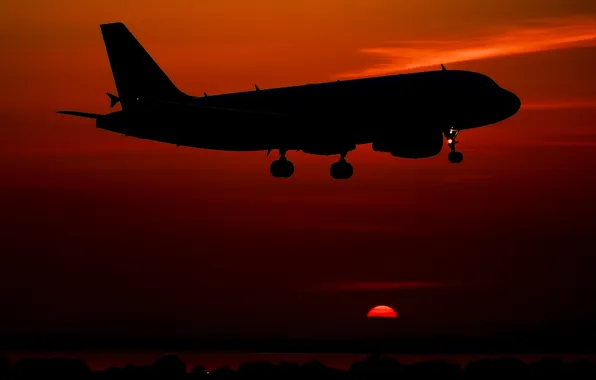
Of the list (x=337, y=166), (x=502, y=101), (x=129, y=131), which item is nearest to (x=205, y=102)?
(x=129, y=131)

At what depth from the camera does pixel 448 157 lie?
68.9 meters

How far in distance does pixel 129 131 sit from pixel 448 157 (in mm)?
29293

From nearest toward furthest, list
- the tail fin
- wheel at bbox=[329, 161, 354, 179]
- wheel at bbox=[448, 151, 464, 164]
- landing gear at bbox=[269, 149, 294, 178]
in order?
wheel at bbox=[448, 151, 464, 164] → wheel at bbox=[329, 161, 354, 179] → landing gear at bbox=[269, 149, 294, 178] → the tail fin

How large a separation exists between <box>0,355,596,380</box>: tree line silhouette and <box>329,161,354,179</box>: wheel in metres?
16.0

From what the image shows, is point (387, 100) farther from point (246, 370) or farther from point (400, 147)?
point (246, 370)

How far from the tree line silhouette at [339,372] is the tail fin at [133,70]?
965 inches

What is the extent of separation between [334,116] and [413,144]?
20.5ft

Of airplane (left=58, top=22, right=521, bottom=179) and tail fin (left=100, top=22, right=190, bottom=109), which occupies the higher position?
tail fin (left=100, top=22, right=190, bottom=109)

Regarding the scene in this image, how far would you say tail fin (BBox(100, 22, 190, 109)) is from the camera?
9506 cm

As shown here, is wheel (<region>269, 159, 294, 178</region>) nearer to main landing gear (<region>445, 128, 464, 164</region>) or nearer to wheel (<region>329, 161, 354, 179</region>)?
wheel (<region>329, 161, 354, 179</region>)

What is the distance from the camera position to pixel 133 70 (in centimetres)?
9656

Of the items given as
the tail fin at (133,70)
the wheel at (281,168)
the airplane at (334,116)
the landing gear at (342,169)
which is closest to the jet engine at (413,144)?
the airplane at (334,116)

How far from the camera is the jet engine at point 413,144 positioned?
242 feet

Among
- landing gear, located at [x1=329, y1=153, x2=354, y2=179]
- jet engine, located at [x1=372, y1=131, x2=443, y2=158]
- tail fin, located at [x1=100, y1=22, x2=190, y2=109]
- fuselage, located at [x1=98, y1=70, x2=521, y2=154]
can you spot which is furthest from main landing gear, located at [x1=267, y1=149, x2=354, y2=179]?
tail fin, located at [x1=100, y1=22, x2=190, y2=109]
